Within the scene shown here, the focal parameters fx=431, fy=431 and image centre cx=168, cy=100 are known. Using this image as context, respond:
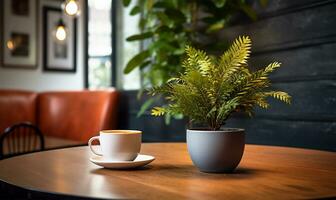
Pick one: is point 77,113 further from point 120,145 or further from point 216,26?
point 120,145

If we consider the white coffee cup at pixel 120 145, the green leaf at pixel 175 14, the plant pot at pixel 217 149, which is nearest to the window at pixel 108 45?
the green leaf at pixel 175 14

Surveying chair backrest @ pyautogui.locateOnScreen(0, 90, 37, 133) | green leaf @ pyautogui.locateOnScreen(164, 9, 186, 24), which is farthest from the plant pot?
chair backrest @ pyautogui.locateOnScreen(0, 90, 37, 133)

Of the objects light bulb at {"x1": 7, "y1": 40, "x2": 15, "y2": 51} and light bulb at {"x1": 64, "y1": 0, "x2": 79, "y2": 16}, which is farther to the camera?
light bulb at {"x1": 7, "y1": 40, "x2": 15, "y2": 51}

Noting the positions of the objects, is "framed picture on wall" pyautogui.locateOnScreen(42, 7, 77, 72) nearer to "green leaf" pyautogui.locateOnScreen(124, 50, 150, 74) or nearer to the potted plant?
"green leaf" pyautogui.locateOnScreen(124, 50, 150, 74)

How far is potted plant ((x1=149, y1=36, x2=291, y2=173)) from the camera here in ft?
3.73

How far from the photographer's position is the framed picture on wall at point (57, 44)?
16.9ft

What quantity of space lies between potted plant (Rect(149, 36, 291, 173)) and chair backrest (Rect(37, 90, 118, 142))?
2.84 metres

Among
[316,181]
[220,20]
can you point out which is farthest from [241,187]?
[220,20]

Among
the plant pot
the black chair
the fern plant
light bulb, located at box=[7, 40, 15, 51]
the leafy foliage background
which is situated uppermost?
light bulb, located at box=[7, 40, 15, 51]

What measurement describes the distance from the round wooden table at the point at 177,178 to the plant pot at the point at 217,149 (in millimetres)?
31

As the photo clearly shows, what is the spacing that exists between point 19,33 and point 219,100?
4.27 meters

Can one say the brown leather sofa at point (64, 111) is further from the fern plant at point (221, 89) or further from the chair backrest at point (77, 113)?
the fern plant at point (221, 89)

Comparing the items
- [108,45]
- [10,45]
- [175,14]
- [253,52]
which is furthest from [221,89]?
[10,45]

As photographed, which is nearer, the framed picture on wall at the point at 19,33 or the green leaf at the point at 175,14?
the green leaf at the point at 175,14
